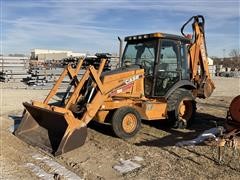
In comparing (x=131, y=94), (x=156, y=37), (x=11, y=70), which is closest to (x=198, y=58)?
(x=156, y=37)

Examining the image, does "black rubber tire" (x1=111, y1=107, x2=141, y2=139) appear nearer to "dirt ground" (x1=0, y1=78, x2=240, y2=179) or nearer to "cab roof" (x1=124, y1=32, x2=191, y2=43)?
"dirt ground" (x1=0, y1=78, x2=240, y2=179)

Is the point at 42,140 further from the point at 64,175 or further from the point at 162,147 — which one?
the point at 162,147

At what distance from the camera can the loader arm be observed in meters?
9.74

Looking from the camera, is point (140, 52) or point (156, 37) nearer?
point (156, 37)

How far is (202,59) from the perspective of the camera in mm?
10016

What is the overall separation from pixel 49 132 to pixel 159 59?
10.0 feet

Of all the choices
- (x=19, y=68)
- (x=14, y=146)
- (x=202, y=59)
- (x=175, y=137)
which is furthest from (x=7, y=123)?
(x=19, y=68)

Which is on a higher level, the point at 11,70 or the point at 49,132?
the point at 11,70

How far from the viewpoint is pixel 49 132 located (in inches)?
297

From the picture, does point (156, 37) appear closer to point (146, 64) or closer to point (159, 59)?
point (159, 59)

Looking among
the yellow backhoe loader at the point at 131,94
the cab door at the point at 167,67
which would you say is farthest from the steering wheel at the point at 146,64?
the cab door at the point at 167,67

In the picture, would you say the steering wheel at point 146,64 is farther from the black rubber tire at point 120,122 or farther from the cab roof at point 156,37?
the black rubber tire at point 120,122

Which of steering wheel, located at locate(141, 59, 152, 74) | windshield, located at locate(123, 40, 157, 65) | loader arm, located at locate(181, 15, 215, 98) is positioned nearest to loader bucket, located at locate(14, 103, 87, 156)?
steering wheel, located at locate(141, 59, 152, 74)

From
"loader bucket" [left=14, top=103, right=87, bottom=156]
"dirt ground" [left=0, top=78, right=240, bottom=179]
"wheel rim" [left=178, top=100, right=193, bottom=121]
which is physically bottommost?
"dirt ground" [left=0, top=78, right=240, bottom=179]
